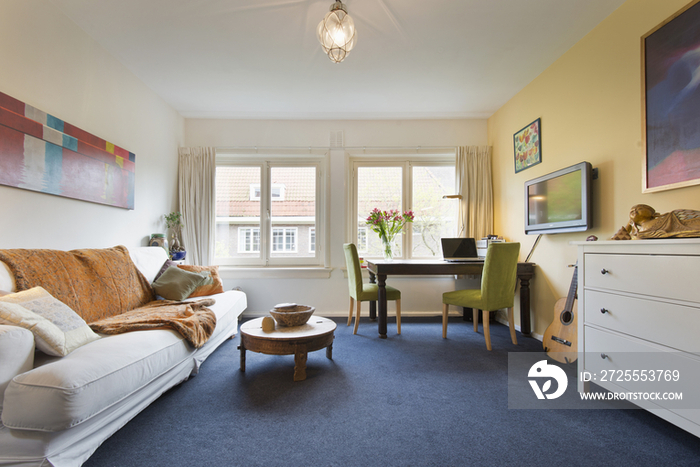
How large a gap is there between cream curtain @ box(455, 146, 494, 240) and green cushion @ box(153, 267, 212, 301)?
3.09m

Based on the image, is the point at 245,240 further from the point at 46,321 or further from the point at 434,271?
the point at 46,321

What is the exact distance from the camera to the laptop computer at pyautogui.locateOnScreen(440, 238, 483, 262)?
375 cm

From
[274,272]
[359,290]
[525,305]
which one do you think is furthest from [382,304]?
[274,272]

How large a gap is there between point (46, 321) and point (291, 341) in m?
1.25

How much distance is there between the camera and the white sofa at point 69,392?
1.20 m

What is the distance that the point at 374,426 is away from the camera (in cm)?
168

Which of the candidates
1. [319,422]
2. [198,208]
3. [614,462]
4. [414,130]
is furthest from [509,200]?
[198,208]

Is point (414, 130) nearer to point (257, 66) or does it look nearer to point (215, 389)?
point (257, 66)

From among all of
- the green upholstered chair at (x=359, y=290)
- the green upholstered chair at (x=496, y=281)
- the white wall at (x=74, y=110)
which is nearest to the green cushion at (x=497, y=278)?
the green upholstered chair at (x=496, y=281)

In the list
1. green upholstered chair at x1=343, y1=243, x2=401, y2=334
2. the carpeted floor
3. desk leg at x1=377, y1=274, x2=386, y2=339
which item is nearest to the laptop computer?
green upholstered chair at x1=343, y1=243, x2=401, y2=334

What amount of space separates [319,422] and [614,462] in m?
1.32

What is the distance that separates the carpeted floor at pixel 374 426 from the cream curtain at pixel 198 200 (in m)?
1.94

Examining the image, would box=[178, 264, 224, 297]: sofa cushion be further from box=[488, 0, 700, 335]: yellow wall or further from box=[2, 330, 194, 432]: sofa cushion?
box=[488, 0, 700, 335]: yellow wall

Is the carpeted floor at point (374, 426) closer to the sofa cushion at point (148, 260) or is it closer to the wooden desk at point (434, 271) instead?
the wooden desk at point (434, 271)
